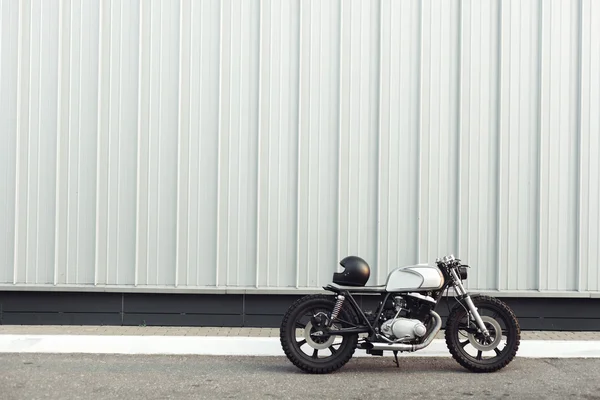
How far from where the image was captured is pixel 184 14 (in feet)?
Answer: 32.0

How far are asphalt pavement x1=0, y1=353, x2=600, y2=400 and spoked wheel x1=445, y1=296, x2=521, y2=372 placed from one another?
0.13m

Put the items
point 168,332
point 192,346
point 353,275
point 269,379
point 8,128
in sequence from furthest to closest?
point 8,128 → point 168,332 → point 192,346 → point 353,275 → point 269,379

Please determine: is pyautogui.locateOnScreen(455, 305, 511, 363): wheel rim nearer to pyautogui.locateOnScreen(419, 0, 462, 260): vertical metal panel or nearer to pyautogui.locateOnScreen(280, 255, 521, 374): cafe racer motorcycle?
pyautogui.locateOnScreen(280, 255, 521, 374): cafe racer motorcycle

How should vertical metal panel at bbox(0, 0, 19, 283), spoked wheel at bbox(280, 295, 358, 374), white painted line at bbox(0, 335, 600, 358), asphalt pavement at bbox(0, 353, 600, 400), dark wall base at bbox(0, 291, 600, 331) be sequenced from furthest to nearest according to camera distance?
vertical metal panel at bbox(0, 0, 19, 283)
dark wall base at bbox(0, 291, 600, 331)
white painted line at bbox(0, 335, 600, 358)
spoked wheel at bbox(280, 295, 358, 374)
asphalt pavement at bbox(0, 353, 600, 400)

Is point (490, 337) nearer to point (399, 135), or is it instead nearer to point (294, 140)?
point (399, 135)

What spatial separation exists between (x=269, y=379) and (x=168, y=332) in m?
2.18

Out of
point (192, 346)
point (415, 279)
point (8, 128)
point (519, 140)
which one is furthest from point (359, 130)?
point (8, 128)

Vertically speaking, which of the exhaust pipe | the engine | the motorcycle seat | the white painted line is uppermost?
the motorcycle seat

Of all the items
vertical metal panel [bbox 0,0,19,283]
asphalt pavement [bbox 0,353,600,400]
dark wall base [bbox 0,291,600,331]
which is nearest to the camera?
asphalt pavement [bbox 0,353,600,400]

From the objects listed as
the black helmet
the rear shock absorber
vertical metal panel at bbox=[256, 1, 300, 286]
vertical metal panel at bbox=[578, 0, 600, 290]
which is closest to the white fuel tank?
the black helmet

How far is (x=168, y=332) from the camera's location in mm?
9234

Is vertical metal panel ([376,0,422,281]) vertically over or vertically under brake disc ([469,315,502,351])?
over

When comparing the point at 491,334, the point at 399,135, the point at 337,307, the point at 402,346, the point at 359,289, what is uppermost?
the point at 399,135

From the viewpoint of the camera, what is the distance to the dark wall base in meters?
9.62
